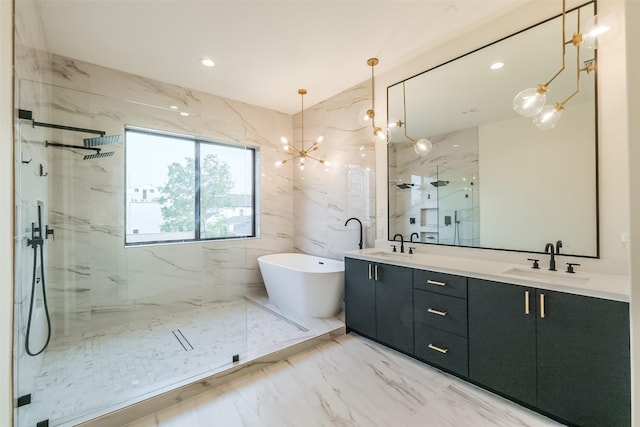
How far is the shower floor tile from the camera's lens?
1.86 metres

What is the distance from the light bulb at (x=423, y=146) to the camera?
267 cm

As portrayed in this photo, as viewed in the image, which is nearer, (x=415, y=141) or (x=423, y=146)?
(x=423, y=146)

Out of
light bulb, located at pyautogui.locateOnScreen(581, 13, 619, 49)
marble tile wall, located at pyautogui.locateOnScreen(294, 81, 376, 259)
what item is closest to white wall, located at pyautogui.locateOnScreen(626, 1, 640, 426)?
light bulb, located at pyautogui.locateOnScreen(581, 13, 619, 49)

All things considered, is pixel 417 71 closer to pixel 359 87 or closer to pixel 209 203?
pixel 359 87

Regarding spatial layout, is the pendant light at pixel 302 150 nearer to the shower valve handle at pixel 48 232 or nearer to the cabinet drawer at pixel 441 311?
the cabinet drawer at pixel 441 311

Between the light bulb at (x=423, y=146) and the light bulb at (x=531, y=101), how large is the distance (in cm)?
99

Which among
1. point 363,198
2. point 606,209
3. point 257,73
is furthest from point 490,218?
point 257,73

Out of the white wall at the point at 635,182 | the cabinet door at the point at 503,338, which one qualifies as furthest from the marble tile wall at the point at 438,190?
the white wall at the point at 635,182

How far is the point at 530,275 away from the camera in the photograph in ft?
6.50

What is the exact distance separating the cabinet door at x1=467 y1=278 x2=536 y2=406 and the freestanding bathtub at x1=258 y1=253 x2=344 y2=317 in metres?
1.46

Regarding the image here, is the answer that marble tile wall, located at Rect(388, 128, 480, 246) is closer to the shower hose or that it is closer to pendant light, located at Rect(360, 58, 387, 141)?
pendant light, located at Rect(360, 58, 387, 141)

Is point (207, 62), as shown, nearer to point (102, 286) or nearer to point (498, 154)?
point (102, 286)

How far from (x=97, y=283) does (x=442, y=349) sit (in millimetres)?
3336

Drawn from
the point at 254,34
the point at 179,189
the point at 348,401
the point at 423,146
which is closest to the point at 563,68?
the point at 423,146
